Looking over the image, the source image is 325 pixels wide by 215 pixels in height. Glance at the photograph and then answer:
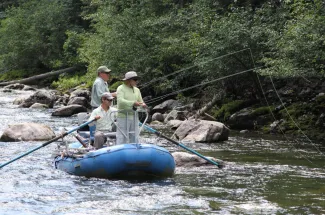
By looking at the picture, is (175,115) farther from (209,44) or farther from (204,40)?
(209,44)

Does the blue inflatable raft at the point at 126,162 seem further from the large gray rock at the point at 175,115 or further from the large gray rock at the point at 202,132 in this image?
the large gray rock at the point at 175,115

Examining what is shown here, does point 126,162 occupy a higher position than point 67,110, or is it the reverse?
point 67,110

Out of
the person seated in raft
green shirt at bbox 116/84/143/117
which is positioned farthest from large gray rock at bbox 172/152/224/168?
green shirt at bbox 116/84/143/117

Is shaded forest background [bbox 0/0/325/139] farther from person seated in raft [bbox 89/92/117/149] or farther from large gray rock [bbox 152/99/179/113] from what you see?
person seated in raft [bbox 89/92/117/149]

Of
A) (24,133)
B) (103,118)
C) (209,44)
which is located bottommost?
(24,133)

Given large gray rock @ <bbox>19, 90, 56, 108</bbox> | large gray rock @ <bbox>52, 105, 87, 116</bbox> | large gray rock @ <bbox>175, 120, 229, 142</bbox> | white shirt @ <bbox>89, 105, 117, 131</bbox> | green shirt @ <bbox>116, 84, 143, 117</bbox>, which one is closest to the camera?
green shirt @ <bbox>116, 84, 143, 117</bbox>

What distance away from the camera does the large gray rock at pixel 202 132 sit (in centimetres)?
1611

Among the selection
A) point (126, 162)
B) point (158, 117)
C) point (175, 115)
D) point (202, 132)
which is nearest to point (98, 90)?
point (126, 162)

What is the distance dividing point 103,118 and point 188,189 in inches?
95.0

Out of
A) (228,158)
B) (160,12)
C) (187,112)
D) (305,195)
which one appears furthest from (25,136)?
(160,12)

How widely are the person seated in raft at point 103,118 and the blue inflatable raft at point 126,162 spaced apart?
1.50 ft

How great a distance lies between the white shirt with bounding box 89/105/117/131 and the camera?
34.9 feet

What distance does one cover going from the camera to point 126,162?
31.8 feet

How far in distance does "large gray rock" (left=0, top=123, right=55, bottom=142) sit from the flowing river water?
1.79 meters
